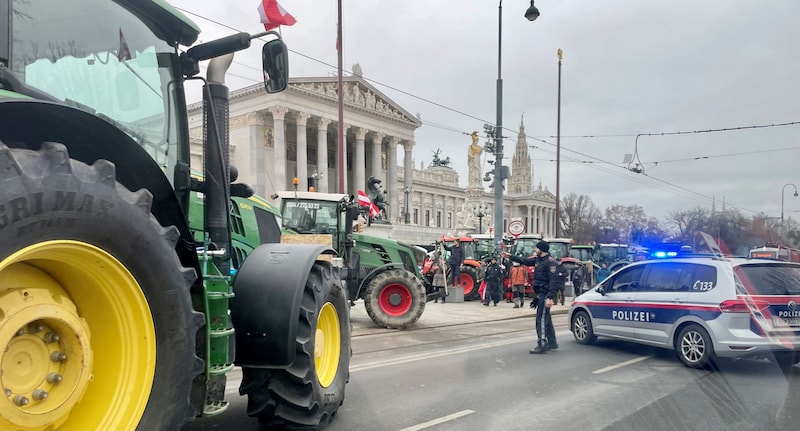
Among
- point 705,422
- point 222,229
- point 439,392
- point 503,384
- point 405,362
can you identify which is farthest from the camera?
point 405,362

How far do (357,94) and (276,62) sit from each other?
204 feet

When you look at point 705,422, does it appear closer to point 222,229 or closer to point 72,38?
point 222,229

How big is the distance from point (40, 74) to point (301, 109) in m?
56.3

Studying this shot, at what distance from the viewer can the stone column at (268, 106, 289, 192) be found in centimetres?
5512

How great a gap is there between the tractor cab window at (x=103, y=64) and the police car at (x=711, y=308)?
7309 mm

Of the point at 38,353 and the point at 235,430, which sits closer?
the point at 38,353

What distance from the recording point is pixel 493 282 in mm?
18109

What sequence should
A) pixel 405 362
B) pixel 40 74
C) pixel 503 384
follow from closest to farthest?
pixel 40 74 < pixel 503 384 < pixel 405 362

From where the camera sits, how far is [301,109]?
5747cm

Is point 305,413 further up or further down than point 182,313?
further down

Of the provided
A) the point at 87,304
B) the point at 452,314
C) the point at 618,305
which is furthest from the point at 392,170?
the point at 87,304

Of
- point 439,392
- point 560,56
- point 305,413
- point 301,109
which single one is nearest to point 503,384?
point 439,392

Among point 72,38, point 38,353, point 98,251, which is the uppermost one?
point 72,38

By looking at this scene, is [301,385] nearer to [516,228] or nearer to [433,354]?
[433,354]
